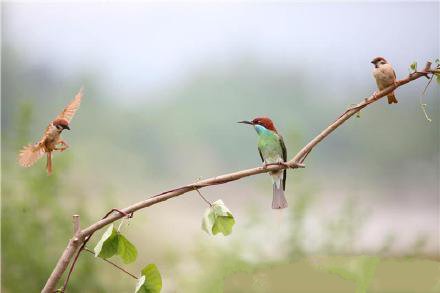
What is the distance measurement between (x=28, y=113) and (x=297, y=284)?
1.36 meters

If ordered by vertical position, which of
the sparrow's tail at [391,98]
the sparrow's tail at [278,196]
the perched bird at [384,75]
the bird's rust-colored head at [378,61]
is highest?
the bird's rust-colored head at [378,61]

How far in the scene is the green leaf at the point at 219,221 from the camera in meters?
0.70

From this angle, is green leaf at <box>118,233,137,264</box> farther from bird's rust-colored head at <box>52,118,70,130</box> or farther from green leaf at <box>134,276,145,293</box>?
bird's rust-colored head at <box>52,118,70,130</box>

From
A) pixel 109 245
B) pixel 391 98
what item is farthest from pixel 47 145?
pixel 391 98

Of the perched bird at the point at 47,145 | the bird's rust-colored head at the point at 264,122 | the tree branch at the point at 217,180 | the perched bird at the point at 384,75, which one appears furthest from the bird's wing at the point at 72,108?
the perched bird at the point at 384,75

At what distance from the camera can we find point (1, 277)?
2.23m

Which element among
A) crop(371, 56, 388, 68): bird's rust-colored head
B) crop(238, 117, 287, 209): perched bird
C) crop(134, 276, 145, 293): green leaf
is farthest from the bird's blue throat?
crop(134, 276, 145, 293): green leaf

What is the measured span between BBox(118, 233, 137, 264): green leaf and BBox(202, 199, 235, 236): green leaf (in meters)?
0.10

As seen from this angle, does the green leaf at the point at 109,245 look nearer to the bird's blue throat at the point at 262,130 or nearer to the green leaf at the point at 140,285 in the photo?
the green leaf at the point at 140,285

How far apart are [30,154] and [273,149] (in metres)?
0.44

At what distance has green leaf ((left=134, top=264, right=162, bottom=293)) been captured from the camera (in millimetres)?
734

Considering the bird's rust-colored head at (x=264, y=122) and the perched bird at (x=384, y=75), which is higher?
the perched bird at (x=384, y=75)

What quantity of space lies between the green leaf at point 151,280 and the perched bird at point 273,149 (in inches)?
8.8

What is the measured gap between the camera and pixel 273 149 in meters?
1.02
